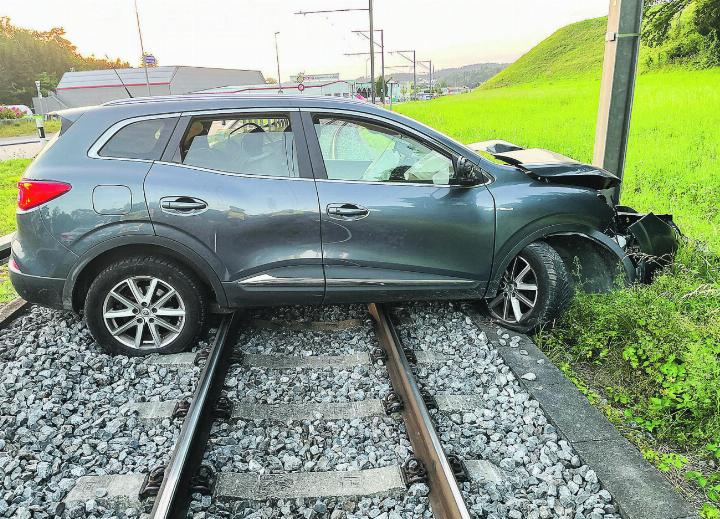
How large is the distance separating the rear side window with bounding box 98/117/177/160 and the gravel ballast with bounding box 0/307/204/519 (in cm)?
150

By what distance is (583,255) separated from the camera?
188 inches

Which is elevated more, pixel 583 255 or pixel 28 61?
pixel 28 61

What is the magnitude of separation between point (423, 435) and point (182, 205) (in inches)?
90.5

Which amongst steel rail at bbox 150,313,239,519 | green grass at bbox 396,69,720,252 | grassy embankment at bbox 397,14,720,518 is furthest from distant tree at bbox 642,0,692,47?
steel rail at bbox 150,313,239,519

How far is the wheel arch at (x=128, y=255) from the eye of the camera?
12.9ft

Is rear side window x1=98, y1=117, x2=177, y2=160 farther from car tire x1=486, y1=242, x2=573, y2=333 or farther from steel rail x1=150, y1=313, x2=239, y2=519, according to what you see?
car tire x1=486, y1=242, x2=573, y2=333

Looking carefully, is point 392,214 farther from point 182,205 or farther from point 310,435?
point 310,435

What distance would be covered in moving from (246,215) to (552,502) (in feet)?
8.64

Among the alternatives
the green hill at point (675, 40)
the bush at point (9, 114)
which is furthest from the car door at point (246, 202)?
the bush at point (9, 114)

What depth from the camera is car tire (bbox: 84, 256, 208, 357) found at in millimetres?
3992

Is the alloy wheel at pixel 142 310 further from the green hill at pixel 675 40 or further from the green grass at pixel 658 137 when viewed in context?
the green hill at pixel 675 40

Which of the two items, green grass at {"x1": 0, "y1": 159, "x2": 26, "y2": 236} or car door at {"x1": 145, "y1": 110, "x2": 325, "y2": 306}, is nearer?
car door at {"x1": 145, "y1": 110, "x2": 325, "y2": 306}

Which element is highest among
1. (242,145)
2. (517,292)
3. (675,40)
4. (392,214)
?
(675,40)

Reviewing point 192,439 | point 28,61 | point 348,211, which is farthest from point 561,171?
point 28,61
